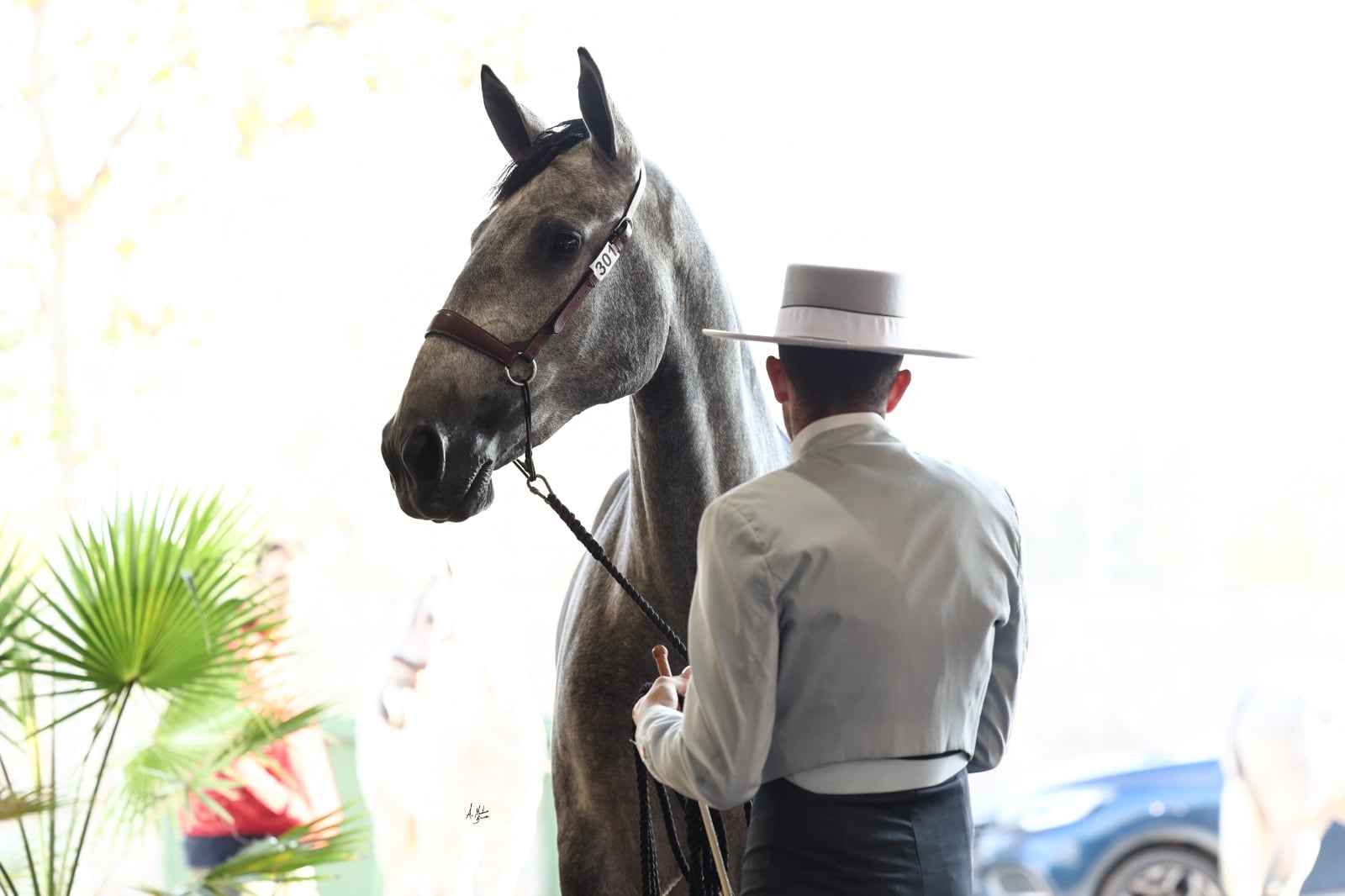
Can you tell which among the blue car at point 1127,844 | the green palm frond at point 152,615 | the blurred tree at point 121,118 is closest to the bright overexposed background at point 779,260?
the blurred tree at point 121,118

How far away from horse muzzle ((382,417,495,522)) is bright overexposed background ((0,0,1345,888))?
2.14 m

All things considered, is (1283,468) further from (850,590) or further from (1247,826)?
→ (850,590)

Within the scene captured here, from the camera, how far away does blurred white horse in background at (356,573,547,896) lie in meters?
3.37

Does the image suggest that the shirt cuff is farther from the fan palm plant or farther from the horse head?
the fan palm plant

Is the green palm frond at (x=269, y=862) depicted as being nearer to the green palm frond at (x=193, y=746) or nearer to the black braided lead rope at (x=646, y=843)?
the green palm frond at (x=193, y=746)

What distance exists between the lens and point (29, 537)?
3.95m

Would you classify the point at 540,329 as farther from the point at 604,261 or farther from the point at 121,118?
the point at 121,118

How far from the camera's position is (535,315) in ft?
4.52

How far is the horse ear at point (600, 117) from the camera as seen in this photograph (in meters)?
1.37

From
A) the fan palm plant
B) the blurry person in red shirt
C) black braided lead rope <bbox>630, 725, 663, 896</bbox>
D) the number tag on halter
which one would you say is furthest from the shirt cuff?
the blurry person in red shirt

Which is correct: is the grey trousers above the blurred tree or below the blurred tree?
below

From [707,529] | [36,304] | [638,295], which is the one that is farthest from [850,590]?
[36,304]

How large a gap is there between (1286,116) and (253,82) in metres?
3.21

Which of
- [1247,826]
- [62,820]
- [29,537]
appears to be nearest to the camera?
[1247,826]
